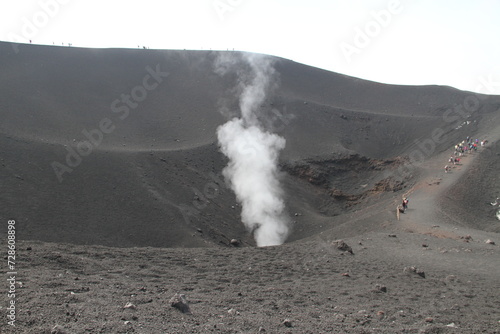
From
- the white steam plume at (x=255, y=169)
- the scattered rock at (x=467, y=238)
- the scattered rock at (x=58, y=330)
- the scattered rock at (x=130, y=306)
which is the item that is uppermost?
the white steam plume at (x=255, y=169)

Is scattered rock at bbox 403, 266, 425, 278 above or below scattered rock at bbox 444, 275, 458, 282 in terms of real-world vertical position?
above

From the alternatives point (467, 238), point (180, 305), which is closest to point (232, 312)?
point (180, 305)

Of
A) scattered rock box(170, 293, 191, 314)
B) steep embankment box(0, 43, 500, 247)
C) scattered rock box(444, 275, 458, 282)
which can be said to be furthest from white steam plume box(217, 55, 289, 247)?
scattered rock box(170, 293, 191, 314)

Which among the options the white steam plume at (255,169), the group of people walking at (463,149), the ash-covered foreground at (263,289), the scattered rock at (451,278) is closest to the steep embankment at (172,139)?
the white steam plume at (255,169)

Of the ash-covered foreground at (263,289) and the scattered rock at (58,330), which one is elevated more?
the ash-covered foreground at (263,289)

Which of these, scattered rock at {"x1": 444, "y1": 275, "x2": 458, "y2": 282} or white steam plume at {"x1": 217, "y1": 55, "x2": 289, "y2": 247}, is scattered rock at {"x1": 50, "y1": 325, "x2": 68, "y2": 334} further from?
white steam plume at {"x1": 217, "y1": 55, "x2": 289, "y2": 247}

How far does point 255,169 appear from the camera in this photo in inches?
1144

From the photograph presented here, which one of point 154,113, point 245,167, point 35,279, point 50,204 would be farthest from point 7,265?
point 154,113

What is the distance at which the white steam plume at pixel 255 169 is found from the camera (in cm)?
2308

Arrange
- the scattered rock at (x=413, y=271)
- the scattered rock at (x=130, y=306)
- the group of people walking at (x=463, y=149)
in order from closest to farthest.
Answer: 1. the scattered rock at (x=130, y=306)
2. the scattered rock at (x=413, y=271)
3. the group of people walking at (x=463, y=149)

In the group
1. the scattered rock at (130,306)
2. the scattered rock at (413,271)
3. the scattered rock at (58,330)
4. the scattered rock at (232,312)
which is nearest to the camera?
A: the scattered rock at (58,330)

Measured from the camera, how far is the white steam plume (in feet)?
75.7

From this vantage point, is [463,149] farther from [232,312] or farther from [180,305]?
[180,305]

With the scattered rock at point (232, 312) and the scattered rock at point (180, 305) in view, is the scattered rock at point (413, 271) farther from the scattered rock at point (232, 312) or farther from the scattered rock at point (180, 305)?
the scattered rock at point (180, 305)
